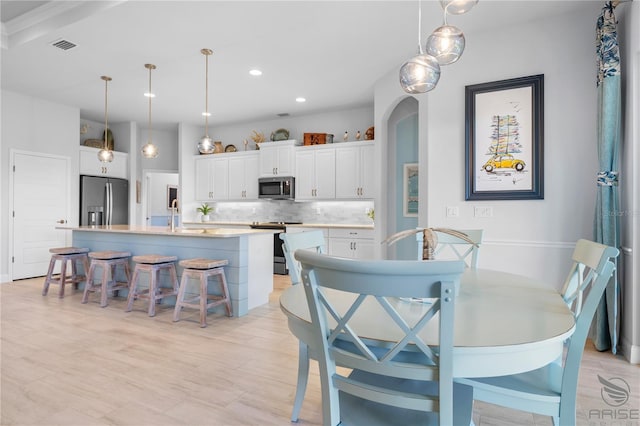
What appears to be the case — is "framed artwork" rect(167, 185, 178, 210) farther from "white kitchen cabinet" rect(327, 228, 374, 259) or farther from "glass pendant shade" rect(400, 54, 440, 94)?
"glass pendant shade" rect(400, 54, 440, 94)

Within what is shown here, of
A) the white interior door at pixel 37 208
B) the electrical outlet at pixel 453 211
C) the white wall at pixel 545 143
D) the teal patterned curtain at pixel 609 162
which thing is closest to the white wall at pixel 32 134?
the white interior door at pixel 37 208

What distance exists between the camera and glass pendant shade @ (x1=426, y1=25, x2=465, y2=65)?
188 cm

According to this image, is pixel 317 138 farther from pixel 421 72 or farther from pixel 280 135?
pixel 421 72

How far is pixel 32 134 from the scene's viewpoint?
570cm

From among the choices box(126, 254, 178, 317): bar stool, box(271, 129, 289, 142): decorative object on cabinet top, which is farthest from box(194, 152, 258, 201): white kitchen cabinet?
box(126, 254, 178, 317): bar stool

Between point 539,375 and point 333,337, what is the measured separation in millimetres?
924

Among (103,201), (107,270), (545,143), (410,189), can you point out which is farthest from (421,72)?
(103,201)

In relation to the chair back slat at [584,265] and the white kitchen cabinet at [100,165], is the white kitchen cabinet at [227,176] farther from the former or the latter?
the chair back slat at [584,265]

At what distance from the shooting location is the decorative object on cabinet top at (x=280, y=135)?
6777 millimetres

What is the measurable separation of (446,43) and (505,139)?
1926mm

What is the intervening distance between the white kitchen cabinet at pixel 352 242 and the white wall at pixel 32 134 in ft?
14.7

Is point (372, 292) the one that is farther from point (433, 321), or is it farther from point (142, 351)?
point (142, 351)

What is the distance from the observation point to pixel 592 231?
310cm

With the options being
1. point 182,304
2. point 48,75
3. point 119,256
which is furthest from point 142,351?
point 48,75
